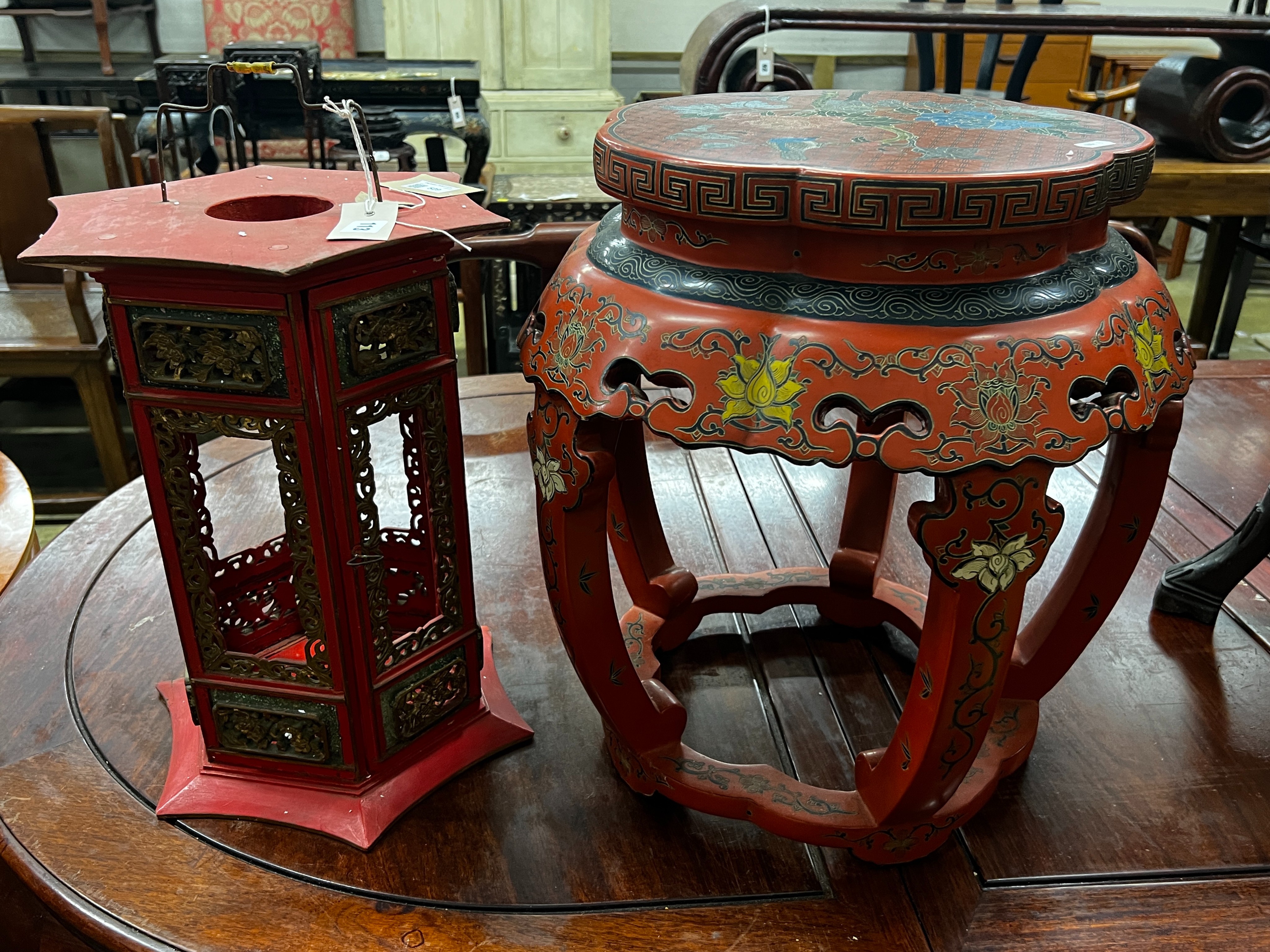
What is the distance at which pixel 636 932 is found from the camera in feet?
2.54

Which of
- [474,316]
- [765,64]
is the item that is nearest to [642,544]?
[765,64]

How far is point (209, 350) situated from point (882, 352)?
462 millimetres

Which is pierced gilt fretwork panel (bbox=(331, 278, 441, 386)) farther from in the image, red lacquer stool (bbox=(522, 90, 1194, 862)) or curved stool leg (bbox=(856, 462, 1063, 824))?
curved stool leg (bbox=(856, 462, 1063, 824))

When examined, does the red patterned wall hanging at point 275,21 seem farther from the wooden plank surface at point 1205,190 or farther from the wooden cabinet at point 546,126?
the wooden plank surface at point 1205,190

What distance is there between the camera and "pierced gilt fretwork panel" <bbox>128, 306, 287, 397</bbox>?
71 cm

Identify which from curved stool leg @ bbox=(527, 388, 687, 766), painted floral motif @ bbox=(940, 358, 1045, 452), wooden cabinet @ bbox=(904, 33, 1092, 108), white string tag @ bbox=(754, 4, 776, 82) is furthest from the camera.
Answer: wooden cabinet @ bbox=(904, 33, 1092, 108)

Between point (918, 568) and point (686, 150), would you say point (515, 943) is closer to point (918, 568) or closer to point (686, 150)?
point (686, 150)

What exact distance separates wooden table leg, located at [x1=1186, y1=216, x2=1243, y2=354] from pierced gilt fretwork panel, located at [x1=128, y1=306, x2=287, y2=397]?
8.32ft

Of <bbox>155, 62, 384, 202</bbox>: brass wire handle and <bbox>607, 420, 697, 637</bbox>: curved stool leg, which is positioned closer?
<bbox>155, 62, 384, 202</bbox>: brass wire handle

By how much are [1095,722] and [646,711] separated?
0.47 metres

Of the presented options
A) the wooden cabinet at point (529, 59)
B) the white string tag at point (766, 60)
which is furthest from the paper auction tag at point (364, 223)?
the wooden cabinet at point (529, 59)

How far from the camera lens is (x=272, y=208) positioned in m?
0.85

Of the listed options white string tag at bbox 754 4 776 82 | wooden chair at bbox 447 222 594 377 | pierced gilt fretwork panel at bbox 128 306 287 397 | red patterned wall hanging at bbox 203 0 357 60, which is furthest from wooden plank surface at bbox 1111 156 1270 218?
red patterned wall hanging at bbox 203 0 357 60

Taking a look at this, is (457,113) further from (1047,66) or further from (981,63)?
(1047,66)
